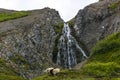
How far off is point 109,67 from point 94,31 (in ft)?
184

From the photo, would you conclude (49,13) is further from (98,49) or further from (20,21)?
(98,49)

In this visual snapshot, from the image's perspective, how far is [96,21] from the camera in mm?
114812

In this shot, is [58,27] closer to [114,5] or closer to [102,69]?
[114,5]

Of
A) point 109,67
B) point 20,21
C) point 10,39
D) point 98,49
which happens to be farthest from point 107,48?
point 20,21

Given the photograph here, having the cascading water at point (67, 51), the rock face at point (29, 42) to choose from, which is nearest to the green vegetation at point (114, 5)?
the cascading water at point (67, 51)

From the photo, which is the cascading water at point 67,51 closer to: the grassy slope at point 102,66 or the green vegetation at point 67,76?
the grassy slope at point 102,66

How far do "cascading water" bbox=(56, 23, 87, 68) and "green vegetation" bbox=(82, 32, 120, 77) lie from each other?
39203mm

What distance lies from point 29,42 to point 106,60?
43.5 meters

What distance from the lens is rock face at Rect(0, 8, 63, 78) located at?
3652 inches

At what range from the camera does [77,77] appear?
5319 centimetres

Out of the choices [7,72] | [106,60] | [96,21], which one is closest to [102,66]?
[106,60]

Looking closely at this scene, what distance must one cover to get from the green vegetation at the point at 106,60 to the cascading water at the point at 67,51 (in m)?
39.2

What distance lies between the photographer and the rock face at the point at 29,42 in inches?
3652

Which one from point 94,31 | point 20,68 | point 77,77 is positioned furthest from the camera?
point 94,31
